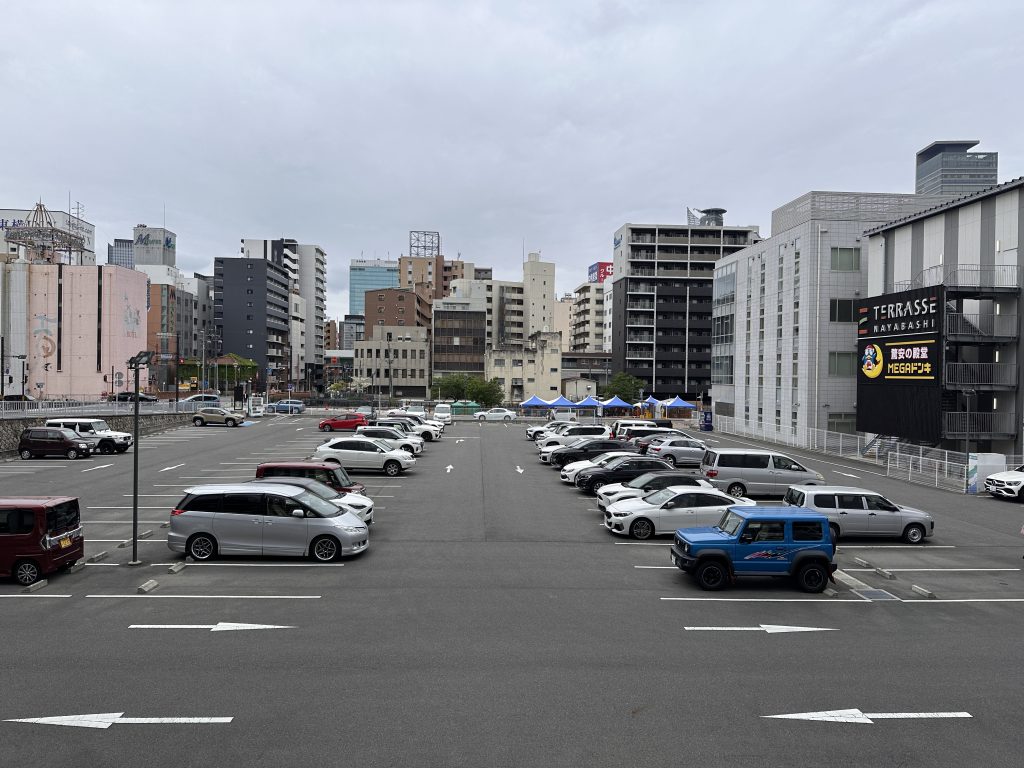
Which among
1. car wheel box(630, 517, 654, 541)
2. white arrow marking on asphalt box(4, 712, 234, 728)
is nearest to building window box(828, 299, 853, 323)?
car wheel box(630, 517, 654, 541)

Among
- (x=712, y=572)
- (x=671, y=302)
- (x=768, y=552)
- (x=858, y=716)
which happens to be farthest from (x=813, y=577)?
(x=671, y=302)

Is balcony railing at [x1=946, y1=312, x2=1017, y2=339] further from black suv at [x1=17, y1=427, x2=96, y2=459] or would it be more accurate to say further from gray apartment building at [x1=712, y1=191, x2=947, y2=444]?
black suv at [x1=17, y1=427, x2=96, y2=459]

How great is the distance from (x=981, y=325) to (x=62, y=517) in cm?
3904

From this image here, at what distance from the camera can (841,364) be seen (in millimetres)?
48812

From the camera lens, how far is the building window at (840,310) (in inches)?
1916

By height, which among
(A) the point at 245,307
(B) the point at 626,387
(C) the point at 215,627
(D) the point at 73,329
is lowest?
(C) the point at 215,627

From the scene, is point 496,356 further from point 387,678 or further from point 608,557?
point 387,678

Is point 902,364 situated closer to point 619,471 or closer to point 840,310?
point 840,310

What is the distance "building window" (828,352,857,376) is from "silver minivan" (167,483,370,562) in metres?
41.9

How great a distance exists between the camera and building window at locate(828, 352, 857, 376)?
4869 cm

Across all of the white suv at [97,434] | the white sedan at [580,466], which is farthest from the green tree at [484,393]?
the white sedan at [580,466]

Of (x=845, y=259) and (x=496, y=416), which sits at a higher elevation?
(x=845, y=259)

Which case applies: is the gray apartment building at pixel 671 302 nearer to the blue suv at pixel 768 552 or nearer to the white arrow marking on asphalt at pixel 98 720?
the blue suv at pixel 768 552

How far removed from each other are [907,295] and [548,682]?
35049 millimetres
